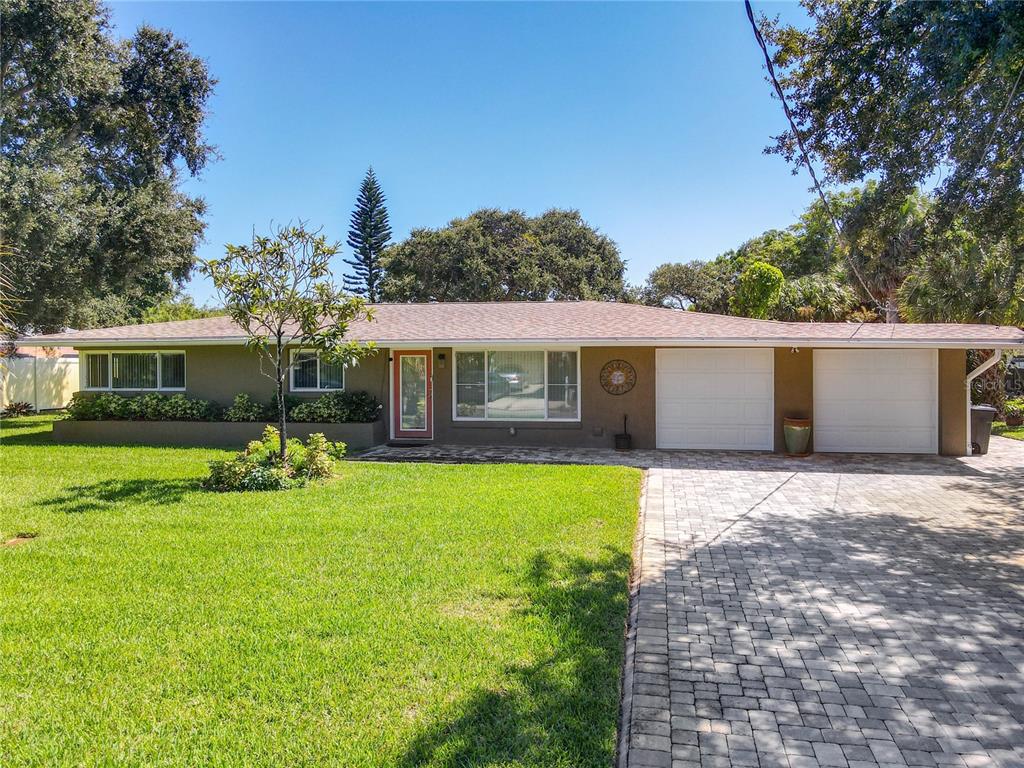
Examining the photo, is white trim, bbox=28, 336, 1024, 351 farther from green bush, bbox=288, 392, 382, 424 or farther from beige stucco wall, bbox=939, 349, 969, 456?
green bush, bbox=288, 392, 382, 424

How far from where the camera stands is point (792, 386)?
1218cm

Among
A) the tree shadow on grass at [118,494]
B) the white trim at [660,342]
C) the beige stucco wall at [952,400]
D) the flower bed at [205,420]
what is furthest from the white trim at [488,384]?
the beige stucco wall at [952,400]

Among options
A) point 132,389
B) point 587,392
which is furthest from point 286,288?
point 132,389

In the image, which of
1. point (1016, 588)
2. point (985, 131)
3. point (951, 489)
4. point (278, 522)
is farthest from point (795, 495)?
point (278, 522)

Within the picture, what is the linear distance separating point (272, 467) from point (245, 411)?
4979mm

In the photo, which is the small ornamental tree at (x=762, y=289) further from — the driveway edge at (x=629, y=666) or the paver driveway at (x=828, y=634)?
the driveway edge at (x=629, y=666)

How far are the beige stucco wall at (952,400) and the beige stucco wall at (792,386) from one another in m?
2.49

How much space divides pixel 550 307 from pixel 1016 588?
12.2 m

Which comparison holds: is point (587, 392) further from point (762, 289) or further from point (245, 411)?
point (762, 289)

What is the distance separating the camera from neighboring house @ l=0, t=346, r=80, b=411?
69.7ft

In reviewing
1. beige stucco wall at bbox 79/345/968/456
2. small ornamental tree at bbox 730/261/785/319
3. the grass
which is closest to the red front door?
beige stucco wall at bbox 79/345/968/456

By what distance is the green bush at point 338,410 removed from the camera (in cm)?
1295

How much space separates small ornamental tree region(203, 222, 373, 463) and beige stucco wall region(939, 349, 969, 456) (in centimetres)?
1134

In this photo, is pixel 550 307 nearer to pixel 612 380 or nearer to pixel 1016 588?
pixel 612 380
